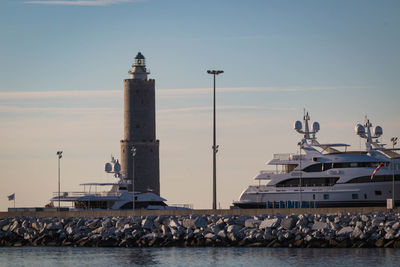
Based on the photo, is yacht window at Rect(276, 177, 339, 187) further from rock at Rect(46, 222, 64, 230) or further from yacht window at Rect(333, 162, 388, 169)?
rock at Rect(46, 222, 64, 230)

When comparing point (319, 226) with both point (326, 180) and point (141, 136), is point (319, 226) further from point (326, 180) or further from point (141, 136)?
point (141, 136)

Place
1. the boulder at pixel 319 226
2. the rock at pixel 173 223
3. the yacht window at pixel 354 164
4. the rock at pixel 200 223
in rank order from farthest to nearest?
the yacht window at pixel 354 164
the rock at pixel 173 223
the rock at pixel 200 223
the boulder at pixel 319 226

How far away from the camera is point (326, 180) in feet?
230

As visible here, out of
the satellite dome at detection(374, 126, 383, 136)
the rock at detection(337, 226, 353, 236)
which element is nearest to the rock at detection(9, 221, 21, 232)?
the rock at detection(337, 226, 353, 236)

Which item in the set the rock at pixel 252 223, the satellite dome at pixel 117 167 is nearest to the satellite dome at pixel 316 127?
the satellite dome at pixel 117 167

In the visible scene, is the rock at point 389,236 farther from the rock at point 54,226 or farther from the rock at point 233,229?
the rock at point 54,226

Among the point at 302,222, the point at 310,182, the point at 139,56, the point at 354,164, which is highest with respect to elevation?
the point at 139,56

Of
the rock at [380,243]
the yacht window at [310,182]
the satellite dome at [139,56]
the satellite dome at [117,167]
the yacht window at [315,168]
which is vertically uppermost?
the satellite dome at [139,56]

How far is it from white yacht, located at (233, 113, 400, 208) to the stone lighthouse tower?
1988cm

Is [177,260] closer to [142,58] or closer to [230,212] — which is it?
[230,212]

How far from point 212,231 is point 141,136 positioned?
34.7 meters

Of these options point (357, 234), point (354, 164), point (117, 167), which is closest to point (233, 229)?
point (357, 234)

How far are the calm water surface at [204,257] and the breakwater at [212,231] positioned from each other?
4.57 ft

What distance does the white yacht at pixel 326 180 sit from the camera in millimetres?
68938
